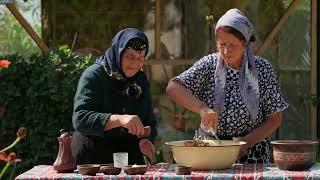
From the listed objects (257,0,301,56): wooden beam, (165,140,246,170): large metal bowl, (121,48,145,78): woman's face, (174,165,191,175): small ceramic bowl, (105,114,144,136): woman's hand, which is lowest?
(174,165,191,175): small ceramic bowl

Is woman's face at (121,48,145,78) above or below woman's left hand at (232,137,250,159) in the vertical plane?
above

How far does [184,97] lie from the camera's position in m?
4.37

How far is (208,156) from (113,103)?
62cm

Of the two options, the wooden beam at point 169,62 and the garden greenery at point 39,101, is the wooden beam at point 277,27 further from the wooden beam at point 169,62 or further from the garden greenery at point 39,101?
the garden greenery at point 39,101

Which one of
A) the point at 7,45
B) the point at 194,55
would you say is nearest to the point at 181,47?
the point at 194,55

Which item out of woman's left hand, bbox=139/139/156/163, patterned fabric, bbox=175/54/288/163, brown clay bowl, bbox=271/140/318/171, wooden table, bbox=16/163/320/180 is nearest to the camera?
wooden table, bbox=16/163/320/180

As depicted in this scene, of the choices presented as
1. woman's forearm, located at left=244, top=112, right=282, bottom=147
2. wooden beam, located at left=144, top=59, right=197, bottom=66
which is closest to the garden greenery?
wooden beam, located at left=144, top=59, right=197, bottom=66

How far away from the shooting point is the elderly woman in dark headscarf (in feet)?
13.2

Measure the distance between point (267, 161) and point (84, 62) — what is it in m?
2.52

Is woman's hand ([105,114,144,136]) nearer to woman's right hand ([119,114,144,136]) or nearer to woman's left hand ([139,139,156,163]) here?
woman's right hand ([119,114,144,136])

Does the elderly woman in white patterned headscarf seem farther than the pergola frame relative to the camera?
No

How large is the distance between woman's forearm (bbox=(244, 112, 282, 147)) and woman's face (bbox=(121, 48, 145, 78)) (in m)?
0.69

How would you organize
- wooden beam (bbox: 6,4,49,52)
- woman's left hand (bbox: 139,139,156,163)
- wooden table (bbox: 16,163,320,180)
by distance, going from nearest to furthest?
1. wooden table (bbox: 16,163,320,180)
2. woman's left hand (bbox: 139,139,156,163)
3. wooden beam (bbox: 6,4,49,52)

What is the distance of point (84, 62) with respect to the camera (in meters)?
6.59
